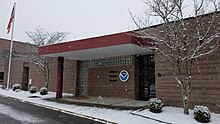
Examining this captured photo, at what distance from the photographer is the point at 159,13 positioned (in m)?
10.3

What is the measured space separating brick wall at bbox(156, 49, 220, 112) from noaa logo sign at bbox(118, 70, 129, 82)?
3.37 meters

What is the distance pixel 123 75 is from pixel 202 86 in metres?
5.57

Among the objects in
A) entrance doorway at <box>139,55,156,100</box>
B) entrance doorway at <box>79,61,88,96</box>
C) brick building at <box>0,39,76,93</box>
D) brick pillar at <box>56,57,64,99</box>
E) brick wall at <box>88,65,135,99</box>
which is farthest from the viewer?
brick building at <box>0,39,76,93</box>

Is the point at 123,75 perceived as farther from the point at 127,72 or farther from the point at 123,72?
the point at 127,72

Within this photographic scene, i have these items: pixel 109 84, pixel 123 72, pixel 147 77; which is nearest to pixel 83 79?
pixel 109 84

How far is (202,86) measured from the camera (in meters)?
9.90

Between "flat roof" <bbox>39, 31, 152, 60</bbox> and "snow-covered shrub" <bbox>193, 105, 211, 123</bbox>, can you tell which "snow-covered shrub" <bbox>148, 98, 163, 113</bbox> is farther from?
"flat roof" <bbox>39, 31, 152, 60</bbox>

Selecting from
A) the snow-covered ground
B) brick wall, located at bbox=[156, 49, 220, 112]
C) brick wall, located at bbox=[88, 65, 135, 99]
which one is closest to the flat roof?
brick wall, located at bbox=[88, 65, 135, 99]

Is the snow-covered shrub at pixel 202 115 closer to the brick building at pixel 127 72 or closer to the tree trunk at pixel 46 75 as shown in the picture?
the brick building at pixel 127 72

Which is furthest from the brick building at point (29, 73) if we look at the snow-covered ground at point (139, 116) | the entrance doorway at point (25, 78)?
the snow-covered ground at point (139, 116)

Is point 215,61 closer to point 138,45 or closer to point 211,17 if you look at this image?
point 211,17

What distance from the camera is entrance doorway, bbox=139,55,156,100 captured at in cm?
1344

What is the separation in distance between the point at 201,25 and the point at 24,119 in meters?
8.86

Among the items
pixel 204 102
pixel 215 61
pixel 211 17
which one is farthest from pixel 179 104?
pixel 211 17
